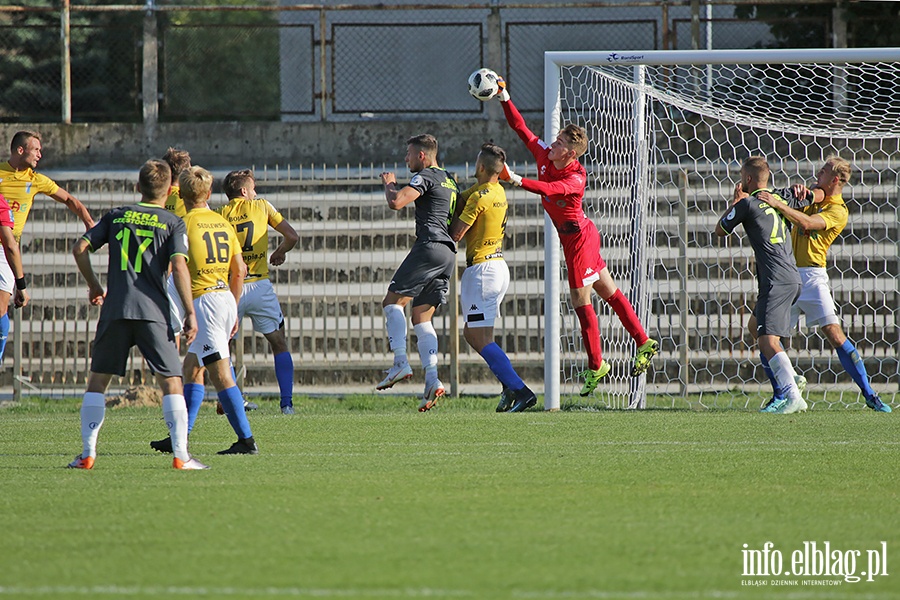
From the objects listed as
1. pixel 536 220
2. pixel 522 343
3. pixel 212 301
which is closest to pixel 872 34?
pixel 536 220

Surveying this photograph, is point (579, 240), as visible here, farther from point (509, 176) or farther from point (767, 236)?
point (767, 236)

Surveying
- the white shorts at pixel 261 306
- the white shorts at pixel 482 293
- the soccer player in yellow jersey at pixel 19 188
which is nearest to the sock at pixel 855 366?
the white shorts at pixel 482 293

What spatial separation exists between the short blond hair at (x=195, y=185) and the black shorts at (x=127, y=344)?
3.77 ft

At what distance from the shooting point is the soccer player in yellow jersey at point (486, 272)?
32.3 feet

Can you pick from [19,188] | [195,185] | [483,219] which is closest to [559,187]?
[483,219]

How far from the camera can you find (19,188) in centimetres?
1066

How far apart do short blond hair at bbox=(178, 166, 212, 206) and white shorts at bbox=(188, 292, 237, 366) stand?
0.61 m

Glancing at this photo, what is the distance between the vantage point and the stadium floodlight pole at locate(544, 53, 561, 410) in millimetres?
9977

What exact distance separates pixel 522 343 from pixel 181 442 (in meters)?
7.25

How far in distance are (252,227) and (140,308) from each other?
3.84m

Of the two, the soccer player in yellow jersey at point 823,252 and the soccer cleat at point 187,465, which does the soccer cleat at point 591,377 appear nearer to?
the soccer player in yellow jersey at point 823,252

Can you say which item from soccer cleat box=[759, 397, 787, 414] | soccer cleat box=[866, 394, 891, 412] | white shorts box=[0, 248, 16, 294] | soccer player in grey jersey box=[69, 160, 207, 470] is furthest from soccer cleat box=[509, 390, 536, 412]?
white shorts box=[0, 248, 16, 294]

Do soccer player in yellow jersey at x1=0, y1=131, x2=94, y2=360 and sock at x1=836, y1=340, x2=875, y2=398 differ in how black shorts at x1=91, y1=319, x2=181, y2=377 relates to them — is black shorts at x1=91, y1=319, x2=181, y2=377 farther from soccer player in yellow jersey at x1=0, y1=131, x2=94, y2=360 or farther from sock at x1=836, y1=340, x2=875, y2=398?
sock at x1=836, y1=340, x2=875, y2=398

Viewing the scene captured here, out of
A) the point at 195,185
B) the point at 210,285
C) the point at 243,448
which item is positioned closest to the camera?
the point at 243,448
